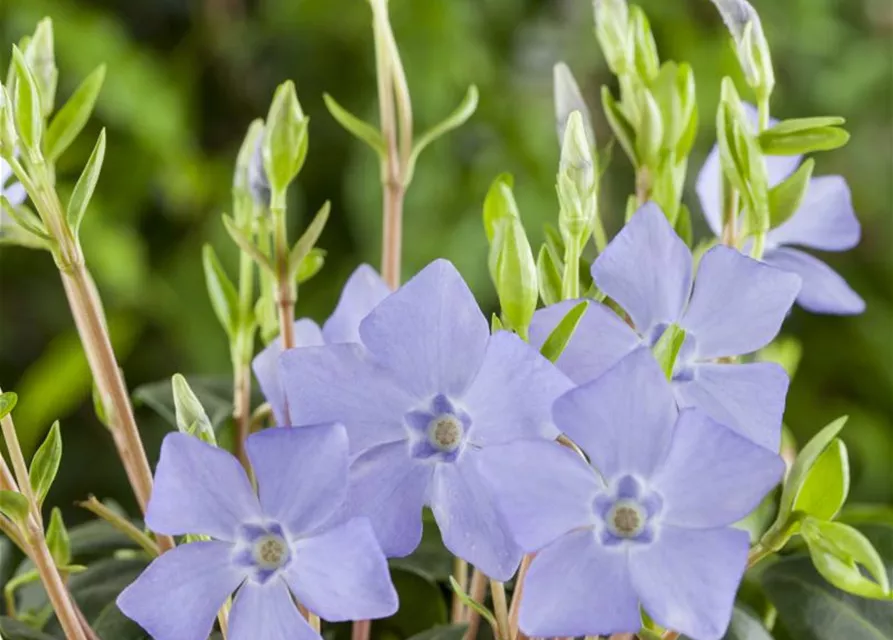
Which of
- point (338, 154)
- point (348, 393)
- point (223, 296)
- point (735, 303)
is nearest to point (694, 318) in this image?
point (735, 303)

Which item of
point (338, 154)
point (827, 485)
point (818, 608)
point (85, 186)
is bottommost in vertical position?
point (338, 154)

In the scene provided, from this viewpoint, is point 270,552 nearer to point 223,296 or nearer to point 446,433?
point 446,433

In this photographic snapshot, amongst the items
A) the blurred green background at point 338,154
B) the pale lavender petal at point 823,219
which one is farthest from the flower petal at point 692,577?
the blurred green background at point 338,154

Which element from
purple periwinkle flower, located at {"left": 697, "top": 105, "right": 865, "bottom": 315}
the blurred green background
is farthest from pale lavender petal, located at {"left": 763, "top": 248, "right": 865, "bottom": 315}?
the blurred green background

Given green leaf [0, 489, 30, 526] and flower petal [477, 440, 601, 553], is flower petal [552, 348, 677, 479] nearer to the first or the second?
flower petal [477, 440, 601, 553]

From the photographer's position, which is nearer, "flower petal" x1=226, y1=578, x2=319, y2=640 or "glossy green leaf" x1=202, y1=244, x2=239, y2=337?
"flower petal" x1=226, y1=578, x2=319, y2=640

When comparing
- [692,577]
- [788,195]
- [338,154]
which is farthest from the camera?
[338,154]

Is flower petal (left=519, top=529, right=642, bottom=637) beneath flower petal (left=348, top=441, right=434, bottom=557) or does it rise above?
beneath
